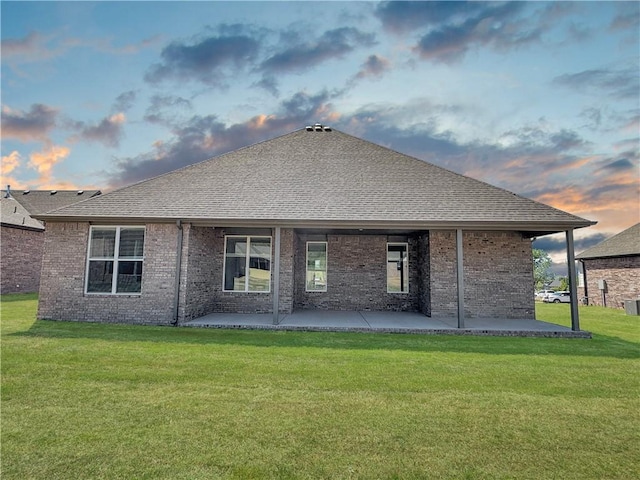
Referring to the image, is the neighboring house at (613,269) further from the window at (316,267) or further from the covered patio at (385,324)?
the window at (316,267)

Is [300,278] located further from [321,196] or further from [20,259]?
[20,259]

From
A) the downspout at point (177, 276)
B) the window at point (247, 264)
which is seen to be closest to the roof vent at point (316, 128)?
the window at point (247, 264)

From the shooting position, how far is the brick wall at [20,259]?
61.2 ft

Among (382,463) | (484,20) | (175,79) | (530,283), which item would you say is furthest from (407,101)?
(382,463)

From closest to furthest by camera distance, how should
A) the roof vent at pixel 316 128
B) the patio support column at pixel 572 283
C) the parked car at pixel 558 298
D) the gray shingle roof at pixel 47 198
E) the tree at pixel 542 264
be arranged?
the patio support column at pixel 572 283, the roof vent at pixel 316 128, the gray shingle roof at pixel 47 198, the parked car at pixel 558 298, the tree at pixel 542 264

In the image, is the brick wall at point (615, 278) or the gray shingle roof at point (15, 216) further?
the gray shingle roof at point (15, 216)

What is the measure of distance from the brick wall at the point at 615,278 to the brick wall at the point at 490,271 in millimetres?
11418

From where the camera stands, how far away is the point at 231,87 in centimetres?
1247

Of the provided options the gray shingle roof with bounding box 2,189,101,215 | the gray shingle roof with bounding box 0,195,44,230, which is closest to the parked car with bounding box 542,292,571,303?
the gray shingle roof with bounding box 2,189,101,215

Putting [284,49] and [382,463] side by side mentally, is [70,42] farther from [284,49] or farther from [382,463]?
[382,463]

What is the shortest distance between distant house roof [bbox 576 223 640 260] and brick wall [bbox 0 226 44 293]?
3365cm

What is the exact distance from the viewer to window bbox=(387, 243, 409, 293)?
41.6 ft

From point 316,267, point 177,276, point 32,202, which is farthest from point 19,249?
point 316,267

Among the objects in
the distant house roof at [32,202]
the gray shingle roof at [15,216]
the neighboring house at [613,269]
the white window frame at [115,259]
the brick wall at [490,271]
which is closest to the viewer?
the white window frame at [115,259]
